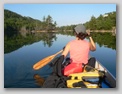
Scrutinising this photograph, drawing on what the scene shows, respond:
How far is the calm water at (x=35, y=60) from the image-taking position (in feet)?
16.7

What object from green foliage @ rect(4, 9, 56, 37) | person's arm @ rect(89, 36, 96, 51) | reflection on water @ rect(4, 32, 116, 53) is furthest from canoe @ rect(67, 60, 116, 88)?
green foliage @ rect(4, 9, 56, 37)

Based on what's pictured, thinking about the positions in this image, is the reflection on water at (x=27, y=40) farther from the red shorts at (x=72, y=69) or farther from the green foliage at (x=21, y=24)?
the red shorts at (x=72, y=69)

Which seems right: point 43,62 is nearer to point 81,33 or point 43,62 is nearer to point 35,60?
point 35,60

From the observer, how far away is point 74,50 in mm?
5078

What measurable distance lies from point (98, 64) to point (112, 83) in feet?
0.93

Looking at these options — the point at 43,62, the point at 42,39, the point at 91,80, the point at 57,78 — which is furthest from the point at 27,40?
the point at 91,80

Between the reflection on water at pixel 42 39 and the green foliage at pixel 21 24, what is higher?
the green foliage at pixel 21 24

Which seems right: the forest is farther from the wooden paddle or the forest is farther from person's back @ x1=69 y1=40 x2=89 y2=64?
the wooden paddle

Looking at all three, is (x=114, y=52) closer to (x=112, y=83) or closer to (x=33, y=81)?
(x=112, y=83)

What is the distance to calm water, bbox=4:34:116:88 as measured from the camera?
5102mm

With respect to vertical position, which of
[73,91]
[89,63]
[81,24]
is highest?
[81,24]

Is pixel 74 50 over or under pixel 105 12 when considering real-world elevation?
under

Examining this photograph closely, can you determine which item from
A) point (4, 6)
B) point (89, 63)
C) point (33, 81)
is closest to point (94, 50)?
point (89, 63)

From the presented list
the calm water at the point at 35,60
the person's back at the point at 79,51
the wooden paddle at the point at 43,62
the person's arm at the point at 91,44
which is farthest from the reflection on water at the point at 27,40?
the person's arm at the point at 91,44
